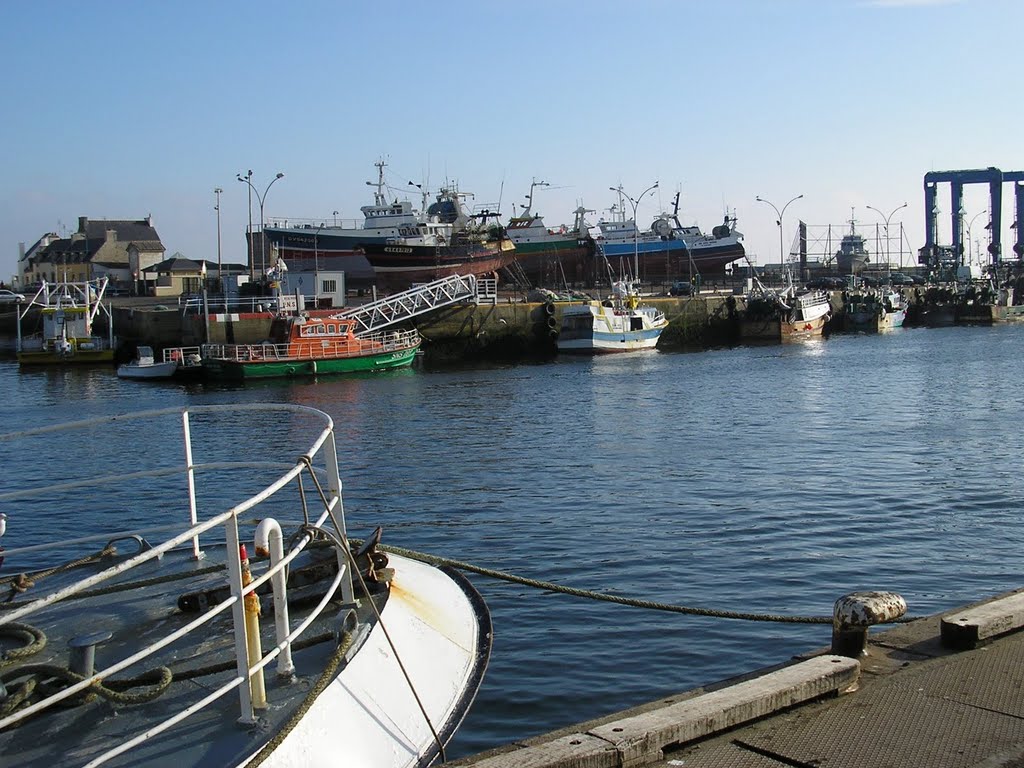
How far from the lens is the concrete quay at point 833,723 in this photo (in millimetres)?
5340

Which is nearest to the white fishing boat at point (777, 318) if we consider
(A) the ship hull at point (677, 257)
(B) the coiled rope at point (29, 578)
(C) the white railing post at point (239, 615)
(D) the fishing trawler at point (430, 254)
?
(D) the fishing trawler at point (430, 254)

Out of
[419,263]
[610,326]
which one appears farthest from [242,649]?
[419,263]

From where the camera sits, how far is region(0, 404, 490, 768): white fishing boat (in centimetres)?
477

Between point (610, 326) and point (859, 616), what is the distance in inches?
2199

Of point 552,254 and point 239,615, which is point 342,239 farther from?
point 239,615

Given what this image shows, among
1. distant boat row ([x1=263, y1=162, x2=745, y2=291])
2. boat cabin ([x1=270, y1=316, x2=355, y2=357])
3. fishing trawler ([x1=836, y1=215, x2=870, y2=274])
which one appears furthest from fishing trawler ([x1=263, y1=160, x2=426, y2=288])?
fishing trawler ([x1=836, y1=215, x2=870, y2=274])

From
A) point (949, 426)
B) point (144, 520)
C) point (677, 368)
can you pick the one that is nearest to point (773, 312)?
point (677, 368)

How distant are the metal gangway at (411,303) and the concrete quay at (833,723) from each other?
51.3 m

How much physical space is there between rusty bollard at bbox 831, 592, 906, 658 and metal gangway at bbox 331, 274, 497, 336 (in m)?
50.7

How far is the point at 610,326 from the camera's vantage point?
62531mm

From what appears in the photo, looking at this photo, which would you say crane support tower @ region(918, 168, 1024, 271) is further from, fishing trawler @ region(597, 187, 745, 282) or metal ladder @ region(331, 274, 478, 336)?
metal ladder @ region(331, 274, 478, 336)

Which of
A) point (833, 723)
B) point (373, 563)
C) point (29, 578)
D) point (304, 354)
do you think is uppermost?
point (304, 354)

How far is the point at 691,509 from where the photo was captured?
17656mm

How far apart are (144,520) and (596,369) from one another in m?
34.7
